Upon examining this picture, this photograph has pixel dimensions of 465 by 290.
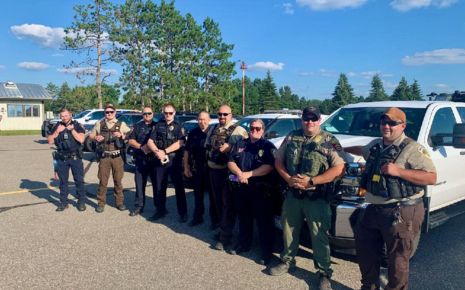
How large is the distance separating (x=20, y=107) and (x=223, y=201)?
128ft

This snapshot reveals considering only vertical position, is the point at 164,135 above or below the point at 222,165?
above

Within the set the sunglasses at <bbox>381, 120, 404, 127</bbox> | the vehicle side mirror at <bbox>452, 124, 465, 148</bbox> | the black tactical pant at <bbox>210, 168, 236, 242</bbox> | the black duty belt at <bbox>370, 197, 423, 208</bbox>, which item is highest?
the sunglasses at <bbox>381, 120, 404, 127</bbox>

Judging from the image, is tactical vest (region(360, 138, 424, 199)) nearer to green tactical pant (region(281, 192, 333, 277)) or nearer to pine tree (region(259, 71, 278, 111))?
green tactical pant (region(281, 192, 333, 277))

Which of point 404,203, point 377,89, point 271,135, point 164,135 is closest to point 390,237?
point 404,203

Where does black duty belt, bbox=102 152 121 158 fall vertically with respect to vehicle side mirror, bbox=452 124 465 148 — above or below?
below

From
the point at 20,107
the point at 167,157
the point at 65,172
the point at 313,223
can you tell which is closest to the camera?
the point at 313,223

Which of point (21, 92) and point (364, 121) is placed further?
point (21, 92)

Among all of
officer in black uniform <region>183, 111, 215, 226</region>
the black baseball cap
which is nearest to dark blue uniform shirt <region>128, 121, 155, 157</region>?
officer in black uniform <region>183, 111, 215, 226</region>

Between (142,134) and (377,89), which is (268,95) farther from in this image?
(142,134)

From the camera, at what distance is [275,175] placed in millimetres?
4543

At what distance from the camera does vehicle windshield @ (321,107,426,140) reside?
199 inches

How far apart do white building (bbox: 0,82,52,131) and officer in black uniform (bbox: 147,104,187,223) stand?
3562 cm

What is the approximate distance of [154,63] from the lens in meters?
39.5

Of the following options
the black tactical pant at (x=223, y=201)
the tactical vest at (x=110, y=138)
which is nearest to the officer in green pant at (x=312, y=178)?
the black tactical pant at (x=223, y=201)
